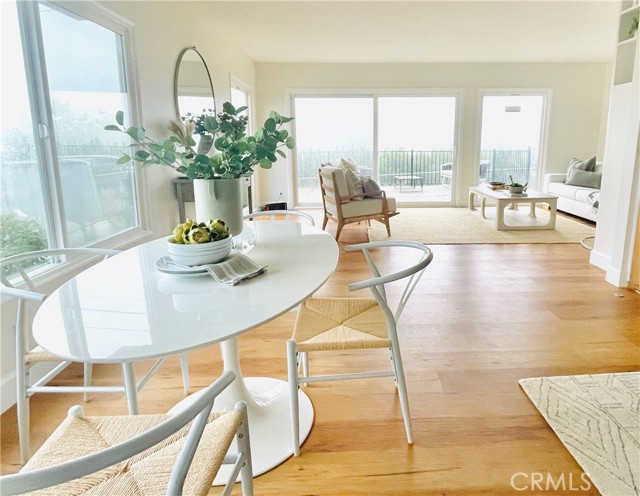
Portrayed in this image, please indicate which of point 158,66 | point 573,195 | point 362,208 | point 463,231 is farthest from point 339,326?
point 573,195

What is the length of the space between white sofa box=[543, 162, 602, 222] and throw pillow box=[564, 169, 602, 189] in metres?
0.07

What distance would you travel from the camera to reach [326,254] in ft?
5.09

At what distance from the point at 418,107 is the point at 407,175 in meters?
1.14

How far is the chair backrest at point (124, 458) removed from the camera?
58 centimetres

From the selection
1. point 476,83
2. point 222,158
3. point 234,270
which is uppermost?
point 476,83

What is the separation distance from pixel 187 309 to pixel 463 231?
15.7 feet

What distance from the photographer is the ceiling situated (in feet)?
13.5

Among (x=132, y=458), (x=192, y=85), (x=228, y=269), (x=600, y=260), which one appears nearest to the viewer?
(x=132, y=458)

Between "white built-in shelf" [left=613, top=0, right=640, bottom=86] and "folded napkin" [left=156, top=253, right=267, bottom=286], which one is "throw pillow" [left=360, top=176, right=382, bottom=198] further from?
"folded napkin" [left=156, top=253, right=267, bottom=286]

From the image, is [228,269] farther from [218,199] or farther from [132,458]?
[132,458]

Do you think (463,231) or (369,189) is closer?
(369,189)

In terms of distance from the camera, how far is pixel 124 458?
2.12ft

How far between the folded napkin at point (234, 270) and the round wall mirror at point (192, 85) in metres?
2.77

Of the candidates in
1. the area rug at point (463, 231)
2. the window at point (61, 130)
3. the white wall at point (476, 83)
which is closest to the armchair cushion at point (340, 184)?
the area rug at point (463, 231)
